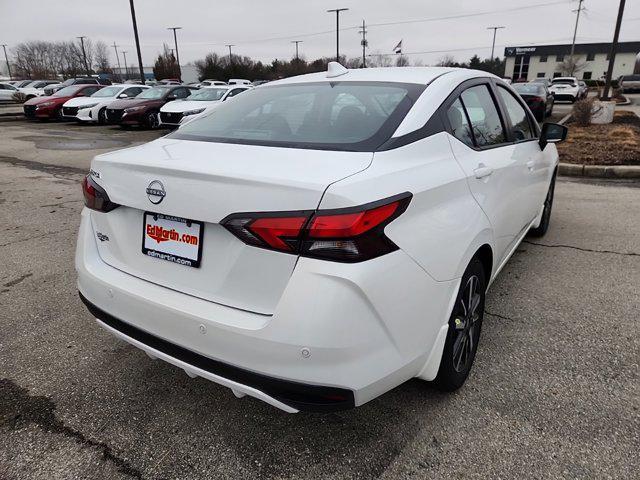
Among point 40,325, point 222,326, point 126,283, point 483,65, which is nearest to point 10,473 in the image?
point 126,283

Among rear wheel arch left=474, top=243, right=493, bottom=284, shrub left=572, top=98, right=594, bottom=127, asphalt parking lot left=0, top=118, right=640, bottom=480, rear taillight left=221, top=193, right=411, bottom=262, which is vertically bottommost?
asphalt parking lot left=0, top=118, right=640, bottom=480

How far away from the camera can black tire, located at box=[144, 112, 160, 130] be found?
633 inches

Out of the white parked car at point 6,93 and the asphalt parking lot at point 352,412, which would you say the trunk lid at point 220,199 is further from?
the white parked car at point 6,93

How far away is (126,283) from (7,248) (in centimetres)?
337

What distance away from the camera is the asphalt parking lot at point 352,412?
200cm

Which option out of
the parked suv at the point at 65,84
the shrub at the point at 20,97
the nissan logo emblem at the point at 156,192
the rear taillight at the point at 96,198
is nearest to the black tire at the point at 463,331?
the nissan logo emblem at the point at 156,192

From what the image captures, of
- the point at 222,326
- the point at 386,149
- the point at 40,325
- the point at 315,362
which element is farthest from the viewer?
the point at 40,325

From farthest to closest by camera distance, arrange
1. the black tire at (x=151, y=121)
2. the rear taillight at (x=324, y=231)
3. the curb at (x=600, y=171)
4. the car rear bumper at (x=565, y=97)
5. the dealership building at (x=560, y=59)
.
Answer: the dealership building at (x=560, y=59)
the car rear bumper at (x=565, y=97)
the black tire at (x=151, y=121)
the curb at (x=600, y=171)
the rear taillight at (x=324, y=231)

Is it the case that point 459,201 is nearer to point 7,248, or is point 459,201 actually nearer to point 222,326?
point 222,326

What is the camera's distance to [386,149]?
6.39ft

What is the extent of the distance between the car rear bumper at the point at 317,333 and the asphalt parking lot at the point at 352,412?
417 millimetres

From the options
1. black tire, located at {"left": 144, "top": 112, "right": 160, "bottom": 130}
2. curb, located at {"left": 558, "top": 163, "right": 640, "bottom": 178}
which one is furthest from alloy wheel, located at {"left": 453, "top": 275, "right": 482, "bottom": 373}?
black tire, located at {"left": 144, "top": 112, "right": 160, "bottom": 130}

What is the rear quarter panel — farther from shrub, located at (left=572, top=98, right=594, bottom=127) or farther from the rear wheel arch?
shrub, located at (left=572, top=98, right=594, bottom=127)

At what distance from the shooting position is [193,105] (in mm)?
15156
